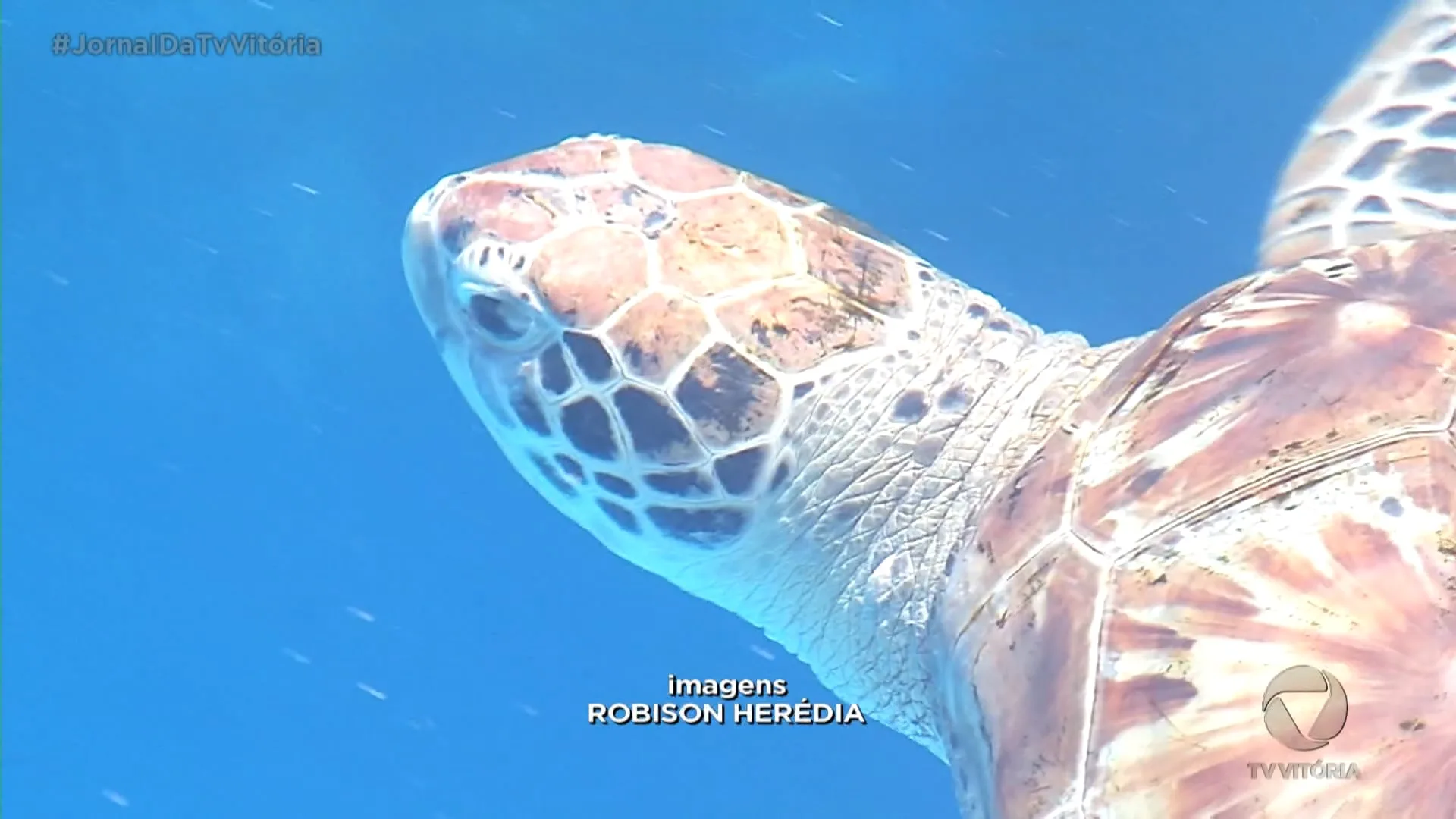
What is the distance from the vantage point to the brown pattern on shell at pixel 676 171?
1557 mm

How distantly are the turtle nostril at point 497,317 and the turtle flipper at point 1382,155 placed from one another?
3.83 feet

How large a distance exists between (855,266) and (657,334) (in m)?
0.31

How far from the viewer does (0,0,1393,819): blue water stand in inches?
102

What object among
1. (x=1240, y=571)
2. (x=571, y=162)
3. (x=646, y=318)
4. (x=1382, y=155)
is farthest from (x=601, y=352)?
(x=1382, y=155)

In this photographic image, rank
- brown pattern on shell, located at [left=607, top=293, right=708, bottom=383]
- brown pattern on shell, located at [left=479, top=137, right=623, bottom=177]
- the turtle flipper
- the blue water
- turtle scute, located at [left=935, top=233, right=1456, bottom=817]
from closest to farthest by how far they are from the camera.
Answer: turtle scute, located at [left=935, top=233, right=1456, bottom=817] → brown pattern on shell, located at [left=607, top=293, right=708, bottom=383] → brown pattern on shell, located at [left=479, top=137, right=623, bottom=177] → the turtle flipper → the blue water

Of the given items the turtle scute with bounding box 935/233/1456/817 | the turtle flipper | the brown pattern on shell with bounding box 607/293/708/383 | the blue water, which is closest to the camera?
the turtle scute with bounding box 935/233/1456/817

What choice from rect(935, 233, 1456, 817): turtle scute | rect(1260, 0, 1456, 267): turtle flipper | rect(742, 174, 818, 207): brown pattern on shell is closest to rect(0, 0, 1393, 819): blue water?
rect(1260, 0, 1456, 267): turtle flipper

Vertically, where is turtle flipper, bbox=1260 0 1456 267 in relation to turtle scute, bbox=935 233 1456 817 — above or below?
above

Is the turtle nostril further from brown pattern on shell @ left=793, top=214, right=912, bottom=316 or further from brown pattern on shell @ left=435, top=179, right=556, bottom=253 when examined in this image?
brown pattern on shell @ left=793, top=214, right=912, bottom=316

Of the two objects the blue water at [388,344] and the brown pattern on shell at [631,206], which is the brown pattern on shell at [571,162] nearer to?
the brown pattern on shell at [631,206]

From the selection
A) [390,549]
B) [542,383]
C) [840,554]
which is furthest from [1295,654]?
[390,549]

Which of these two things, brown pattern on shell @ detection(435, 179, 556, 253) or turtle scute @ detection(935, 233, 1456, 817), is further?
brown pattern on shell @ detection(435, 179, 556, 253)

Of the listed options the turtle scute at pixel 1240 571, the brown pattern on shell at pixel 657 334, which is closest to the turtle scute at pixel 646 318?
the brown pattern on shell at pixel 657 334

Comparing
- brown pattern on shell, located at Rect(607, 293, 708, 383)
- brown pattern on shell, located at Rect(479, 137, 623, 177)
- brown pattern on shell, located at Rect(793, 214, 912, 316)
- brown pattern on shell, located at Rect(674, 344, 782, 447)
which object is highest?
brown pattern on shell, located at Rect(479, 137, 623, 177)
